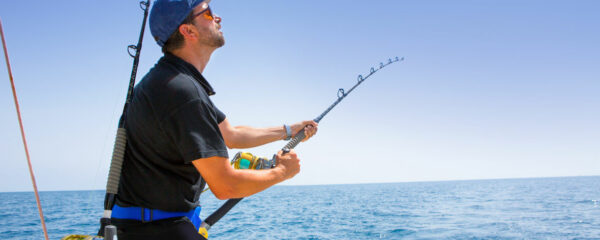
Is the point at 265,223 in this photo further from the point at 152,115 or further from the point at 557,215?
the point at 152,115

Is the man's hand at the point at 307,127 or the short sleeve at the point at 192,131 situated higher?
the man's hand at the point at 307,127

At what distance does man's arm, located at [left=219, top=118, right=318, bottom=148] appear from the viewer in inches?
103

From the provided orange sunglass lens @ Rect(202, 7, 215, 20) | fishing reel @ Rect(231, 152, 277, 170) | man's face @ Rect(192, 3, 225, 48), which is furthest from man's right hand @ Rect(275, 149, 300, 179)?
orange sunglass lens @ Rect(202, 7, 215, 20)

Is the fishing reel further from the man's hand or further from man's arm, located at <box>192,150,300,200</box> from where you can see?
the man's hand

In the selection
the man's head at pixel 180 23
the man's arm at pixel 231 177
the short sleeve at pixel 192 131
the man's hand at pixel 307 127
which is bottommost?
the man's arm at pixel 231 177

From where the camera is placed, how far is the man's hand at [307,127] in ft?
10.6

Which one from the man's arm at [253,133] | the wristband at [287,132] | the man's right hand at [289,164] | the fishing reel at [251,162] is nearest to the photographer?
the man's right hand at [289,164]

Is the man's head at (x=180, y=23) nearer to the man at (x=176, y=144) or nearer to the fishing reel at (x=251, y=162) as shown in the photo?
the man at (x=176, y=144)

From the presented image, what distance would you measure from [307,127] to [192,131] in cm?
181

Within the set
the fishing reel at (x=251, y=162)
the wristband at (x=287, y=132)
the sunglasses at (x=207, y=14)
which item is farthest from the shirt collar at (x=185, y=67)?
the wristband at (x=287, y=132)

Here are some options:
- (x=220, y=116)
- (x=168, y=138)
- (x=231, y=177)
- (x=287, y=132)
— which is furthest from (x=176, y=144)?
(x=287, y=132)

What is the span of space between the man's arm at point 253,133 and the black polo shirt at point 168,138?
30.4 inches

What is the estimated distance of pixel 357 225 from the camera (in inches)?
641

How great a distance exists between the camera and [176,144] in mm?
1564
